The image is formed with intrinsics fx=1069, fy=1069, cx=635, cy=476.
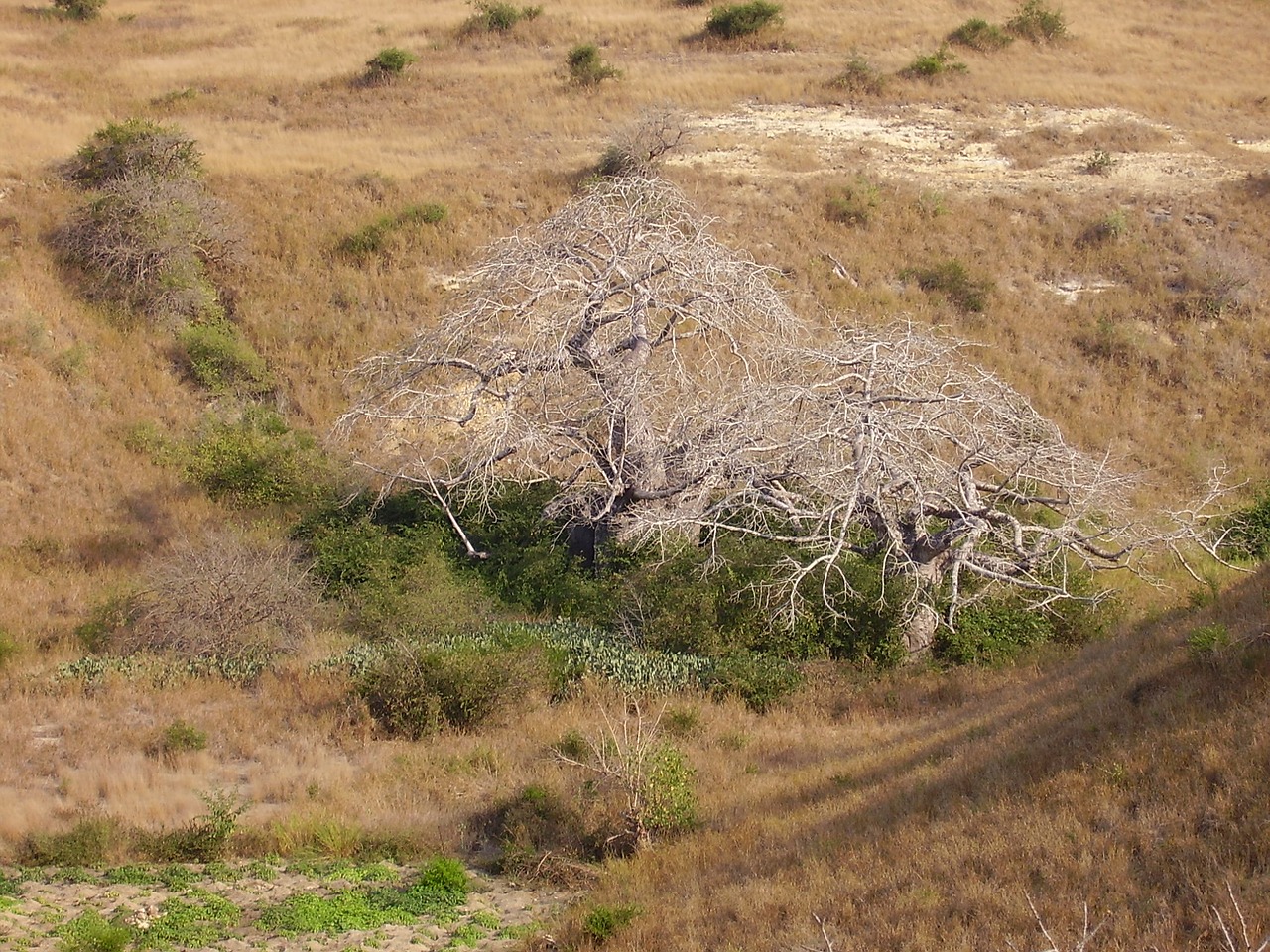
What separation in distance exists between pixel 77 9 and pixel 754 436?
43867 millimetres

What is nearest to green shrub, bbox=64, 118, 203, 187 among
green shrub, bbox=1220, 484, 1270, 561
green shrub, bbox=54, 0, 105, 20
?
green shrub, bbox=54, 0, 105, 20

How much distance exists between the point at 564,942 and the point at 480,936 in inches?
31.0

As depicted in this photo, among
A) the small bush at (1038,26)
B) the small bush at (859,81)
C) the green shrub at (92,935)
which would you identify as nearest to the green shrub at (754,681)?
the green shrub at (92,935)

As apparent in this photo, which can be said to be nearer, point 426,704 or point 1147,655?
point 1147,655

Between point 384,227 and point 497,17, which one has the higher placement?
point 497,17

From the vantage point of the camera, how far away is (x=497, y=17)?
4100 centimetres

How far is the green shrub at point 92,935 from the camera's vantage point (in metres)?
6.57

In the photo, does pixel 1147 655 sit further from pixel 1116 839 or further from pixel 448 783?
pixel 448 783

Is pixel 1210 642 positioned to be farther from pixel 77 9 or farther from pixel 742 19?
pixel 77 9

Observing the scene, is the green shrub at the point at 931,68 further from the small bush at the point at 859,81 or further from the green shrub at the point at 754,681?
the green shrub at the point at 754,681

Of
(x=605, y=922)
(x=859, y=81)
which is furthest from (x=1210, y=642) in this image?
(x=859, y=81)

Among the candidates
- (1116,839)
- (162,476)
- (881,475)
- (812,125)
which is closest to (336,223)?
(162,476)

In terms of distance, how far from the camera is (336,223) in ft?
86.3

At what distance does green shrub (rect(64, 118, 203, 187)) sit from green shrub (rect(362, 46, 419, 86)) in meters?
11.5
